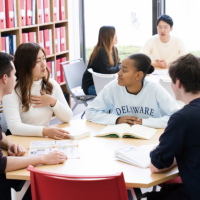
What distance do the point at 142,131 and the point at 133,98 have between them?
35 centimetres

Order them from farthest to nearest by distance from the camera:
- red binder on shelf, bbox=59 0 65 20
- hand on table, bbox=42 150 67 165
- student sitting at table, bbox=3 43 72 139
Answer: red binder on shelf, bbox=59 0 65 20 < student sitting at table, bbox=3 43 72 139 < hand on table, bbox=42 150 67 165

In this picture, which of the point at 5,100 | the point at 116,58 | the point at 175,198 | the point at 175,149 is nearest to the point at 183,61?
the point at 175,149

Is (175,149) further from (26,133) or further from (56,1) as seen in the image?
(56,1)

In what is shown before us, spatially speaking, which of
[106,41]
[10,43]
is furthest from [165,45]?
[10,43]

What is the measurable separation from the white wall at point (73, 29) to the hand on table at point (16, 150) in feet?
12.2

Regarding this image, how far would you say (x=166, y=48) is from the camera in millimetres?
4105

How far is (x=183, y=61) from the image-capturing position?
1.44m

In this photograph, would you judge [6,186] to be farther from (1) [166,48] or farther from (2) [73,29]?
(2) [73,29]

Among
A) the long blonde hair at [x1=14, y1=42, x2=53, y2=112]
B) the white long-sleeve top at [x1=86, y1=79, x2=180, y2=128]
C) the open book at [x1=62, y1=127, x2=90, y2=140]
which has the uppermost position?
the long blonde hair at [x1=14, y1=42, x2=53, y2=112]

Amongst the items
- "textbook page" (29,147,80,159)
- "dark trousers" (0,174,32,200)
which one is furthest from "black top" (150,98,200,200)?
"dark trousers" (0,174,32,200)

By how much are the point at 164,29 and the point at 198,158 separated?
2.99 m

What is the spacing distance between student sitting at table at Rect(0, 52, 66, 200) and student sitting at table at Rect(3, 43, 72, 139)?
33cm

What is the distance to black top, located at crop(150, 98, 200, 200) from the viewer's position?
1326mm

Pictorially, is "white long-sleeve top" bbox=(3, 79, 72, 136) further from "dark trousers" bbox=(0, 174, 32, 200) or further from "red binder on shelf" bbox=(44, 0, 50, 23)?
"red binder on shelf" bbox=(44, 0, 50, 23)
